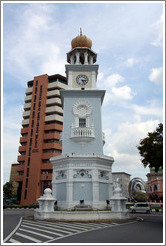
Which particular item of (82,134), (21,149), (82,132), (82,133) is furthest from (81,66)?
(21,149)

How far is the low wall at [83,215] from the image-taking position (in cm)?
1641

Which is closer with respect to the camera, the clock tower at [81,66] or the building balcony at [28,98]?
the clock tower at [81,66]

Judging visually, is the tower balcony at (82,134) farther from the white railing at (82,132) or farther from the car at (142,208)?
the car at (142,208)

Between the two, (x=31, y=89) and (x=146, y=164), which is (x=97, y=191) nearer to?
(x=146, y=164)

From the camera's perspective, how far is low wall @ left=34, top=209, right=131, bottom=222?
16.4 metres

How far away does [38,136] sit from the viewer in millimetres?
Answer: 54688

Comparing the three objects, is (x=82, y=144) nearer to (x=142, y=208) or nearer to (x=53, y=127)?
(x=142, y=208)

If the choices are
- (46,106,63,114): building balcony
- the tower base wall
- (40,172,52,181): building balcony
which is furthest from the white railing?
(46,106,63,114): building balcony

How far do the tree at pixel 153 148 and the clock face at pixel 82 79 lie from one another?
48.5 feet

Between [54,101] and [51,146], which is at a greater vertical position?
[54,101]

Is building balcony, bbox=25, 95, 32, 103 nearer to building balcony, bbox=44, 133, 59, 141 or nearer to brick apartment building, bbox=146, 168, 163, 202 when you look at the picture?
building balcony, bbox=44, 133, 59, 141

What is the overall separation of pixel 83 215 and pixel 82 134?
972 cm

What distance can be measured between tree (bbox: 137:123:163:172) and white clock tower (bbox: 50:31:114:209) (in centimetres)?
738

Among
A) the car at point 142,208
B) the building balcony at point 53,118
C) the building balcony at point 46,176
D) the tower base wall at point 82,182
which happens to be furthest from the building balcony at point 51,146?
the tower base wall at point 82,182
